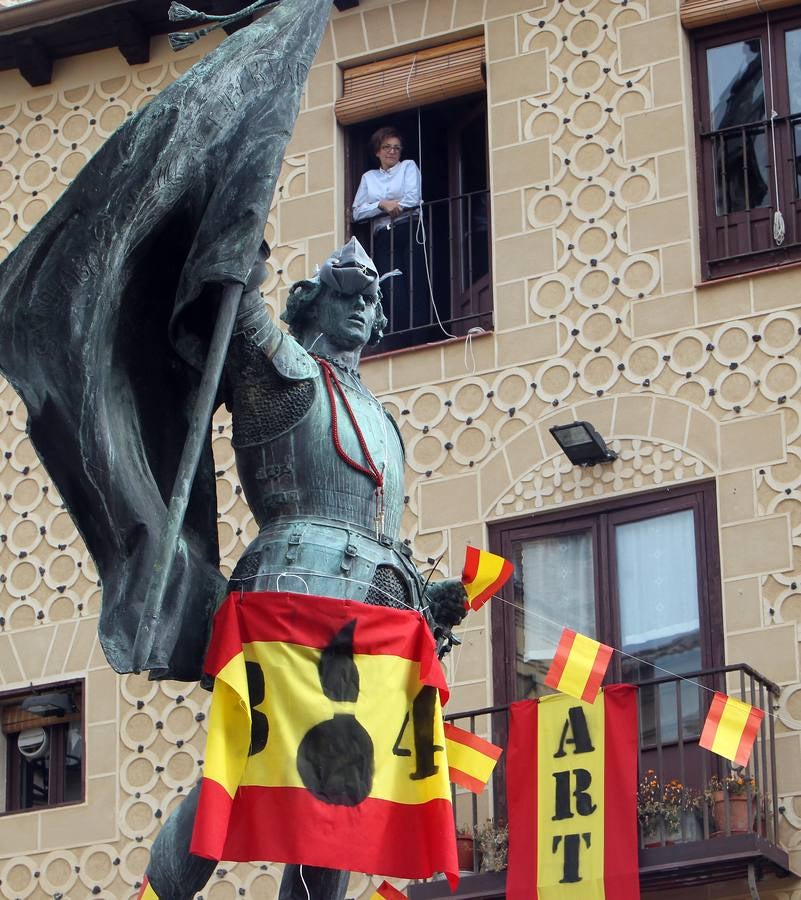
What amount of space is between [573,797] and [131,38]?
632cm

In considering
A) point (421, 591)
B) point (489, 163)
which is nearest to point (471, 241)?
point (489, 163)

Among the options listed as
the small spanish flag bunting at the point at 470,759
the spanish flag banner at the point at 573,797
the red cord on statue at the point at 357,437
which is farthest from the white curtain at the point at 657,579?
the red cord on statue at the point at 357,437

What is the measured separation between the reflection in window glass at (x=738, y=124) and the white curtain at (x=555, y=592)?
6.98 ft

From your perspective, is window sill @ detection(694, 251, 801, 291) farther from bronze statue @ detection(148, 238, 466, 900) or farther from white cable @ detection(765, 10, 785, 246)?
bronze statue @ detection(148, 238, 466, 900)

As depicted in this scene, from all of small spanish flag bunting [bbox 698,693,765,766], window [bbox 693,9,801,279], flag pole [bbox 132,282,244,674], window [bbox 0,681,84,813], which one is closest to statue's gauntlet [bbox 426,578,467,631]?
flag pole [bbox 132,282,244,674]

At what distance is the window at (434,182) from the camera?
16.2 meters

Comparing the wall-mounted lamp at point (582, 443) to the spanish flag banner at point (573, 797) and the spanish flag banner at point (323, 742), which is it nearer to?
the spanish flag banner at point (573, 797)

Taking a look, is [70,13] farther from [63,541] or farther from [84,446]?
[84,446]

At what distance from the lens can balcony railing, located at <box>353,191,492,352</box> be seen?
637 inches

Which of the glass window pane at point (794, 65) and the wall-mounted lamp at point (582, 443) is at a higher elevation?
the glass window pane at point (794, 65)

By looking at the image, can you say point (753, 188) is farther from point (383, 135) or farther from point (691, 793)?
point (691, 793)

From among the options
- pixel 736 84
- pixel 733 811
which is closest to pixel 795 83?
pixel 736 84

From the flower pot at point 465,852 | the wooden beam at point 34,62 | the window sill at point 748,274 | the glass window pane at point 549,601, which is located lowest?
the flower pot at point 465,852

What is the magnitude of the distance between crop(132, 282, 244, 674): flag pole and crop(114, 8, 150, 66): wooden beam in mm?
9997
